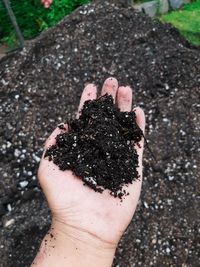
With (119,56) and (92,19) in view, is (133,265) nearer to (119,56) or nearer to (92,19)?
(119,56)

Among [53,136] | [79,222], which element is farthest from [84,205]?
[53,136]

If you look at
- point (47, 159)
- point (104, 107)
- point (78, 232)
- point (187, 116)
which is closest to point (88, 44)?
point (187, 116)

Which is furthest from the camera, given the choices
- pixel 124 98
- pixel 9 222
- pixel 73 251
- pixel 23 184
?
pixel 23 184

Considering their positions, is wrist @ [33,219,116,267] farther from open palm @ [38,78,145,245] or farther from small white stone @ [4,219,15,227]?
small white stone @ [4,219,15,227]

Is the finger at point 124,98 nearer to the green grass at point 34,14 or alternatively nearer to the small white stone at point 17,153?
the small white stone at point 17,153

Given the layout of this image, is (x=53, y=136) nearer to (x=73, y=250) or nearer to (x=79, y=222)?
(x=79, y=222)

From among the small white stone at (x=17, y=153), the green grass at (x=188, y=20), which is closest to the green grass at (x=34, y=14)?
the green grass at (x=188, y=20)
